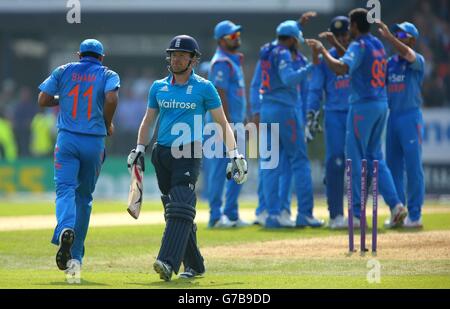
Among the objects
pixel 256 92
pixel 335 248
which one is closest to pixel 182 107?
pixel 335 248

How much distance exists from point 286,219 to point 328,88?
2.01 meters

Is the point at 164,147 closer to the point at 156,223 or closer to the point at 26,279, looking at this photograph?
the point at 26,279

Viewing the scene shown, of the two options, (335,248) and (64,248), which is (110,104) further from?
(335,248)

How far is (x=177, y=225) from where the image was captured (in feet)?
36.3

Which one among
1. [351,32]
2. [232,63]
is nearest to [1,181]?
[232,63]

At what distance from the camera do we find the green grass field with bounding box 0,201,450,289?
11.1m

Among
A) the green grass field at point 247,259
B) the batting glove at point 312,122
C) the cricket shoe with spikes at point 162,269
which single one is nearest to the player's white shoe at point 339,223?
the green grass field at point 247,259

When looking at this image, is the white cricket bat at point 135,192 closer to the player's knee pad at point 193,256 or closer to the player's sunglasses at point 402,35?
the player's knee pad at point 193,256

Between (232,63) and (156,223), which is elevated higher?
(232,63)

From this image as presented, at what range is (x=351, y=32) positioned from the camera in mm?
15773

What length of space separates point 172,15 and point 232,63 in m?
15.4

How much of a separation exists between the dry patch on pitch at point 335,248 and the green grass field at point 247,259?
0.01 meters
